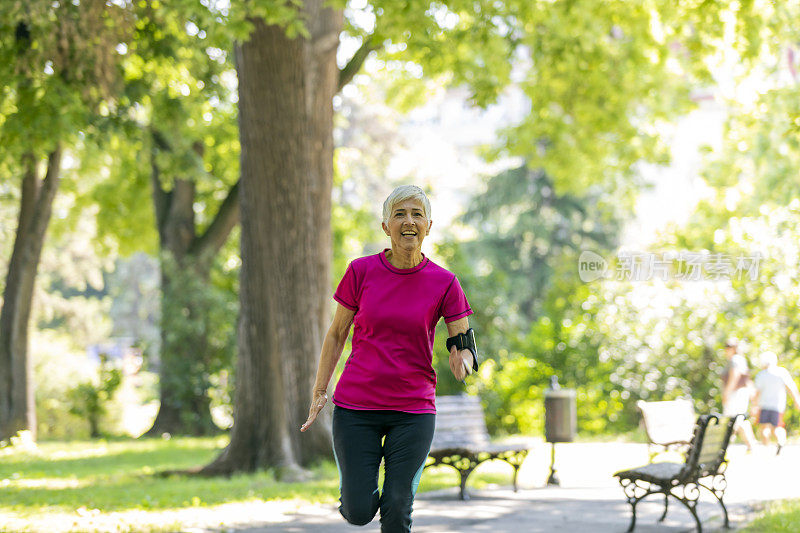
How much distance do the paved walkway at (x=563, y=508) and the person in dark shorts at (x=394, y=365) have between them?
3.94 metres

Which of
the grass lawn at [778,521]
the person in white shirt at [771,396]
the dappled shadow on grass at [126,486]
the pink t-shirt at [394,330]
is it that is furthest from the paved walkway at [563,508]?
the pink t-shirt at [394,330]

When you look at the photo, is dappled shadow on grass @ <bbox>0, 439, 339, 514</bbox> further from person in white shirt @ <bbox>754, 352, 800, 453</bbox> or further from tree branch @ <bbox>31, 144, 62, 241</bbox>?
person in white shirt @ <bbox>754, 352, 800, 453</bbox>

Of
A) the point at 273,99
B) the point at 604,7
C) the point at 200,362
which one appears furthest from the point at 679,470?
the point at 200,362

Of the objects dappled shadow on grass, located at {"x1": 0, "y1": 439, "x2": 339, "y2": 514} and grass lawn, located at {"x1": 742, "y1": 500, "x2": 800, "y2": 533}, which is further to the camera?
dappled shadow on grass, located at {"x1": 0, "y1": 439, "x2": 339, "y2": 514}

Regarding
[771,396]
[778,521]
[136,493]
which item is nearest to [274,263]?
[136,493]

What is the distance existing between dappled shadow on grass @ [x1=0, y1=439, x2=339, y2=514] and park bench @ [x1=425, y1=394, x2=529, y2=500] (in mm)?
1276

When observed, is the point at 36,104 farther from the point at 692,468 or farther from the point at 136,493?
the point at 692,468

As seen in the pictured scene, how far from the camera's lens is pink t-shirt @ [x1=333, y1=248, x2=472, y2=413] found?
487 centimetres

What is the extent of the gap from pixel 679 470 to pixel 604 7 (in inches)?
370

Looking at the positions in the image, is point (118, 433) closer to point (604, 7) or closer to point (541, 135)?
point (541, 135)

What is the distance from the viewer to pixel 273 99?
1247 cm

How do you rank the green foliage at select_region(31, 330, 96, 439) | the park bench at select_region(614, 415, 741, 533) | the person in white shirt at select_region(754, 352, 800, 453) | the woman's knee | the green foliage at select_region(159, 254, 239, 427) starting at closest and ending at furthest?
1. the woman's knee
2. the park bench at select_region(614, 415, 741, 533)
3. the person in white shirt at select_region(754, 352, 800, 453)
4. the green foliage at select_region(159, 254, 239, 427)
5. the green foliage at select_region(31, 330, 96, 439)

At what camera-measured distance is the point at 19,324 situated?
19.1 metres

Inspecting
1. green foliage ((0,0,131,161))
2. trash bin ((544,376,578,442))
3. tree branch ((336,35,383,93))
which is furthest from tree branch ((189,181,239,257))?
trash bin ((544,376,578,442))
